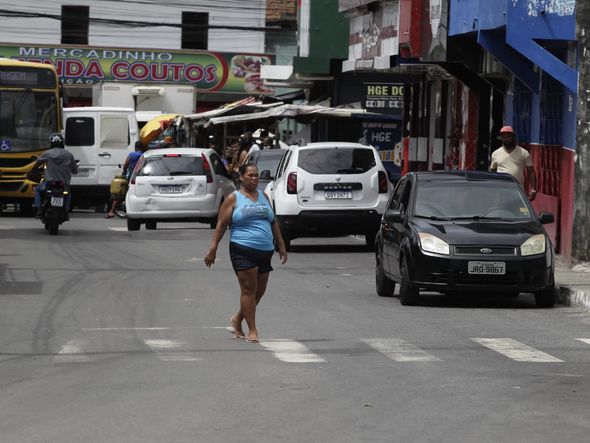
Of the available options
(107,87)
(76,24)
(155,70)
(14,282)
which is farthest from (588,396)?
(76,24)

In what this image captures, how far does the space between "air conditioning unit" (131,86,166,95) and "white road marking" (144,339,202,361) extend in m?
35.8

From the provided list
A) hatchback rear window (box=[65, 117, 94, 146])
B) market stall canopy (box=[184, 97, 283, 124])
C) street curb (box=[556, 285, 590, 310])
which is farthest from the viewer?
market stall canopy (box=[184, 97, 283, 124])

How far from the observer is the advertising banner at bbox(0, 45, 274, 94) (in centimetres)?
6222

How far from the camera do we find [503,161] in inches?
871

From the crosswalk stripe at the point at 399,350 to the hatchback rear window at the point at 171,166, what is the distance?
17410mm

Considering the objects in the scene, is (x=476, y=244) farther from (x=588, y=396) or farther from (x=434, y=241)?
(x=588, y=396)

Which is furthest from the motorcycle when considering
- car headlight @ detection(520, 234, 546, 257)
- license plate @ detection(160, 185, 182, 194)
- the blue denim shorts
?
the blue denim shorts

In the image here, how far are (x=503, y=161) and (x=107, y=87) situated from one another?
27.9 m

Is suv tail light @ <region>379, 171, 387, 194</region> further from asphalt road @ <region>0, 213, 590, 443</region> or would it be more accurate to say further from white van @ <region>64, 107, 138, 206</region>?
white van @ <region>64, 107, 138, 206</region>

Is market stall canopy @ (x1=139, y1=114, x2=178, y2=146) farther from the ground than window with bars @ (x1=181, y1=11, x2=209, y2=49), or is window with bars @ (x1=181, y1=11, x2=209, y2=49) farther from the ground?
window with bars @ (x1=181, y1=11, x2=209, y2=49)

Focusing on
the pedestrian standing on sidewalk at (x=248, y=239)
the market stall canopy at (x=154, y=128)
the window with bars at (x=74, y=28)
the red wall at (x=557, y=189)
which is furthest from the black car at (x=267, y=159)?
the window with bars at (x=74, y=28)

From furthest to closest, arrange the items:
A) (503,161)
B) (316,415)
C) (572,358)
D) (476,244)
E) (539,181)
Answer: (539,181) < (503,161) < (476,244) < (572,358) < (316,415)

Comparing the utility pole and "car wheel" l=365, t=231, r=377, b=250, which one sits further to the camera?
"car wheel" l=365, t=231, r=377, b=250

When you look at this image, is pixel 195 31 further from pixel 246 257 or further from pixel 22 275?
pixel 246 257
